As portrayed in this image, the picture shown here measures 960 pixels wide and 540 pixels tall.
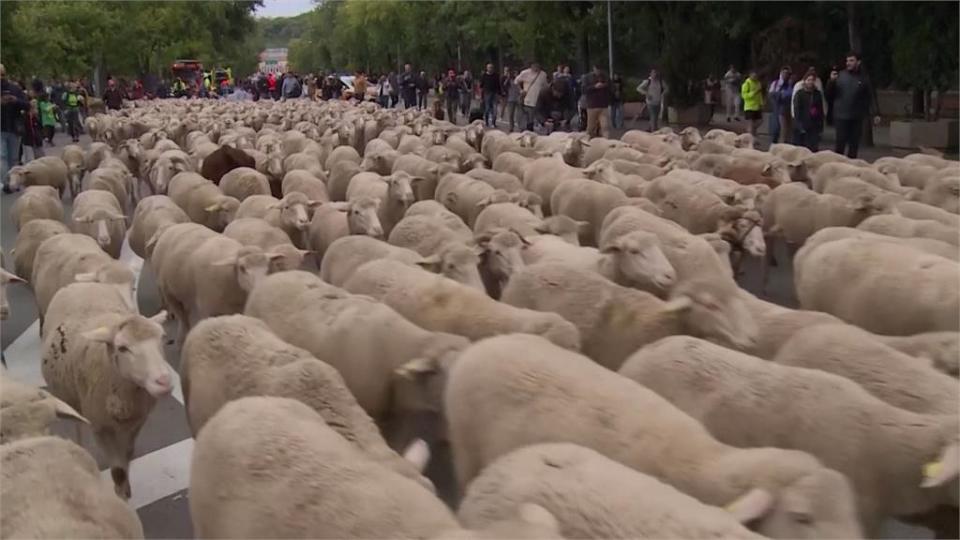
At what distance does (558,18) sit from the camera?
95.0 ft

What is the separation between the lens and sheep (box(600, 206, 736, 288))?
20.5 ft

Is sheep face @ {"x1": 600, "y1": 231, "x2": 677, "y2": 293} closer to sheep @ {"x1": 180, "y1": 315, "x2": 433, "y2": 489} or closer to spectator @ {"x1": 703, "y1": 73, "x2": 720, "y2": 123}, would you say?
sheep @ {"x1": 180, "y1": 315, "x2": 433, "y2": 489}

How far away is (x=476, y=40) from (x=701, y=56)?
18.2 meters

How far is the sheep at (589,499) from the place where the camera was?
2855 millimetres

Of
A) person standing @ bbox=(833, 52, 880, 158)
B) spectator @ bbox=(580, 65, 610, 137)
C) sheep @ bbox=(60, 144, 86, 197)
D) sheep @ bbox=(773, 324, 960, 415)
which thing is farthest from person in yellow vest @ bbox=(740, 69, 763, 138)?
sheep @ bbox=(773, 324, 960, 415)

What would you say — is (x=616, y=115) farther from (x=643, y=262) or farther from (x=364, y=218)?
(x=643, y=262)

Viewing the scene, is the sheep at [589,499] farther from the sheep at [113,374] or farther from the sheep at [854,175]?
the sheep at [854,175]

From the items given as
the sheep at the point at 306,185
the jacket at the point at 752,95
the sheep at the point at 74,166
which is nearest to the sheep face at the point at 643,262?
the sheep at the point at 306,185

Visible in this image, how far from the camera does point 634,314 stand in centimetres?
517

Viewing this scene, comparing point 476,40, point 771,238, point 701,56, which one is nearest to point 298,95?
point 476,40

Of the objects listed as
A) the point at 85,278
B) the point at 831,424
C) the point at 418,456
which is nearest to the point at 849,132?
the point at 85,278

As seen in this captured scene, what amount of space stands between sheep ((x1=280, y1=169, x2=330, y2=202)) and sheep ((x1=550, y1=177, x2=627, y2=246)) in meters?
2.63

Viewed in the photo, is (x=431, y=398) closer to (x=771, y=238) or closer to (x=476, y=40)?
(x=771, y=238)

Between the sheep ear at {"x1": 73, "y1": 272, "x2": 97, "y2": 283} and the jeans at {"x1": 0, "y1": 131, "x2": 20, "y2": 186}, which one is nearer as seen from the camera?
the sheep ear at {"x1": 73, "y1": 272, "x2": 97, "y2": 283}
